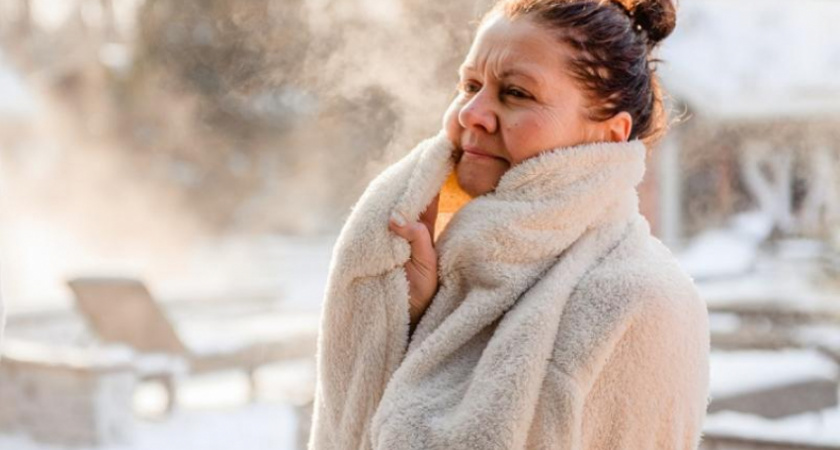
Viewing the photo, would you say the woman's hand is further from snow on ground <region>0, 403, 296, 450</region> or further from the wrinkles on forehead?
snow on ground <region>0, 403, 296, 450</region>

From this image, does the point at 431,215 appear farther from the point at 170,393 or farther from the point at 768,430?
the point at 170,393

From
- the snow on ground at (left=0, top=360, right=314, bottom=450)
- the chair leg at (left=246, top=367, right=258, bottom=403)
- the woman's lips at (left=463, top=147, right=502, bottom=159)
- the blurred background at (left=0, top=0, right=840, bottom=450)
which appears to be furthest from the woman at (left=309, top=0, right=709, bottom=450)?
the chair leg at (left=246, top=367, right=258, bottom=403)

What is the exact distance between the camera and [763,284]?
30.6ft

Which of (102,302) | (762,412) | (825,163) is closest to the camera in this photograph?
(762,412)

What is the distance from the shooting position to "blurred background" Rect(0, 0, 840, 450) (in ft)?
13.8

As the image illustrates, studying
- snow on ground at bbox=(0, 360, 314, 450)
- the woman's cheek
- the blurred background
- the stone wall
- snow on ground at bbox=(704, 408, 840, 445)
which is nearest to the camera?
the woman's cheek

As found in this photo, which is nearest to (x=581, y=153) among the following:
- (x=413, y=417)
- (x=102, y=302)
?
(x=413, y=417)

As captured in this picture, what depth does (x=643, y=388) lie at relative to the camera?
1.12m

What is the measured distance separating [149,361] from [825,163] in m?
9.27

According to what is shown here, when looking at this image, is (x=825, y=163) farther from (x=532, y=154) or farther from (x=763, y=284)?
(x=532, y=154)

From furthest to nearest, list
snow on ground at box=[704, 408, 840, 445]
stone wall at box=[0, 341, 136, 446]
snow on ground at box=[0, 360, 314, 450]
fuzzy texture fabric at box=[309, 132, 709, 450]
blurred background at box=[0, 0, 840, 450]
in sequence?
snow on ground at box=[0, 360, 314, 450]
stone wall at box=[0, 341, 136, 446]
blurred background at box=[0, 0, 840, 450]
snow on ground at box=[704, 408, 840, 445]
fuzzy texture fabric at box=[309, 132, 709, 450]

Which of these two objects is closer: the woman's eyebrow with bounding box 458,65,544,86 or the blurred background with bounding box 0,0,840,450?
the woman's eyebrow with bounding box 458,65,544,86

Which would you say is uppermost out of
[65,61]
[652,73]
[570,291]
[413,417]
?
[65,61]

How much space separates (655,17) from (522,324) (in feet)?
1.17
